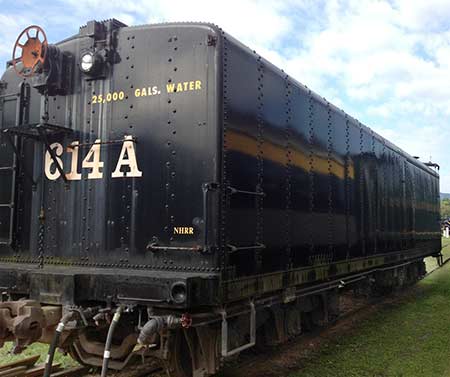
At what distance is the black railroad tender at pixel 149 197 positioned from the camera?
4.52m

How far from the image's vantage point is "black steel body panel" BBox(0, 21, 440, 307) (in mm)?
4598

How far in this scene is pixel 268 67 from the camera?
5.87 metres

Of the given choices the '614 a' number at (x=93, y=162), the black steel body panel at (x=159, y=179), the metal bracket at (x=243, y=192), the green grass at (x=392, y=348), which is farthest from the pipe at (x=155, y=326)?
the green grass at (x=392, y=348)

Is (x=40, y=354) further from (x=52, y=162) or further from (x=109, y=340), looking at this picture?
(x=109, y=340)

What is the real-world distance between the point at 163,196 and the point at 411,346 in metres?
5.23

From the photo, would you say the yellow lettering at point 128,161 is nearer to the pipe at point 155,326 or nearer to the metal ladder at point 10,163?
the metal ladder at point 10,163

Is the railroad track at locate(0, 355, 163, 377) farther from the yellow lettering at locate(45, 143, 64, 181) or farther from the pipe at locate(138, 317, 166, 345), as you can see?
the yellow lettering at locate(45, 143, 64, 181)

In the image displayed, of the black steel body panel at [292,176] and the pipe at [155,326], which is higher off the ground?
the black steel body panel at [292,176]

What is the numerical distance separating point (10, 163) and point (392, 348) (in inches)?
246

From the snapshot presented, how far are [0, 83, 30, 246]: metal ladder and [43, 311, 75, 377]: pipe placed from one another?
170 cm

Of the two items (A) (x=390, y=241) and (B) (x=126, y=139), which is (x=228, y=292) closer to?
(B) (x=126, y=139)

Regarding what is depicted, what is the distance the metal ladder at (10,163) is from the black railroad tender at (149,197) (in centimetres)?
2

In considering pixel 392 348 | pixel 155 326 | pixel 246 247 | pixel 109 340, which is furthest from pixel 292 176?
pixel 392 348

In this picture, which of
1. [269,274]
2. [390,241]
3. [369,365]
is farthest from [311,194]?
[390,241]
